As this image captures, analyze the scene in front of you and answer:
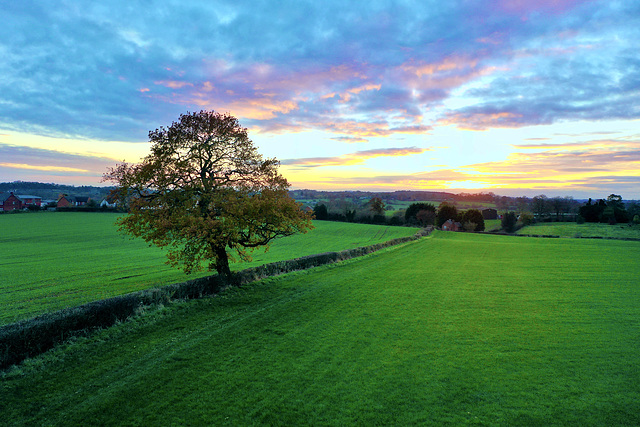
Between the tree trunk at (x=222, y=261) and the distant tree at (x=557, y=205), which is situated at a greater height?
the distant tree at (x=557, y=205)

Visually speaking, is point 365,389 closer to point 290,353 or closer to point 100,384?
point 290,353

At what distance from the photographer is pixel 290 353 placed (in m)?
9.67

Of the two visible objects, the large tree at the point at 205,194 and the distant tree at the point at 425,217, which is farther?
the distant tree at the point at 425,217

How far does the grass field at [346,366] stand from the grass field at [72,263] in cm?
807

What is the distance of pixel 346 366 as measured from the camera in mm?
8875

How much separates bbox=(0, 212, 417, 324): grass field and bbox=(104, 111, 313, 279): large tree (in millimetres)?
5906

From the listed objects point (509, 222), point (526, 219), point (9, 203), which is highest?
point (9, 203)

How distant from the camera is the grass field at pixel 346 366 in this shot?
6.82 m

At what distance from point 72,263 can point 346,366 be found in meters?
30.2

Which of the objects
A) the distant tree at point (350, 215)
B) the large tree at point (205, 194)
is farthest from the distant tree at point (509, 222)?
the large tree at point (205, 194)

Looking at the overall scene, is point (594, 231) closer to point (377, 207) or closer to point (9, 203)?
point (377, 207)

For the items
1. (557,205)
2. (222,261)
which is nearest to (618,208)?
(557,205)

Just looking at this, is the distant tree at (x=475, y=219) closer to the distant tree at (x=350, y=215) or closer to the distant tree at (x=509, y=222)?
the distant tree at (x=509, y=222)

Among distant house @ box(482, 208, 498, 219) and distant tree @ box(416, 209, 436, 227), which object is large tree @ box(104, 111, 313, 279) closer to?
distant tree @ box(416, 209, 436, 227)
